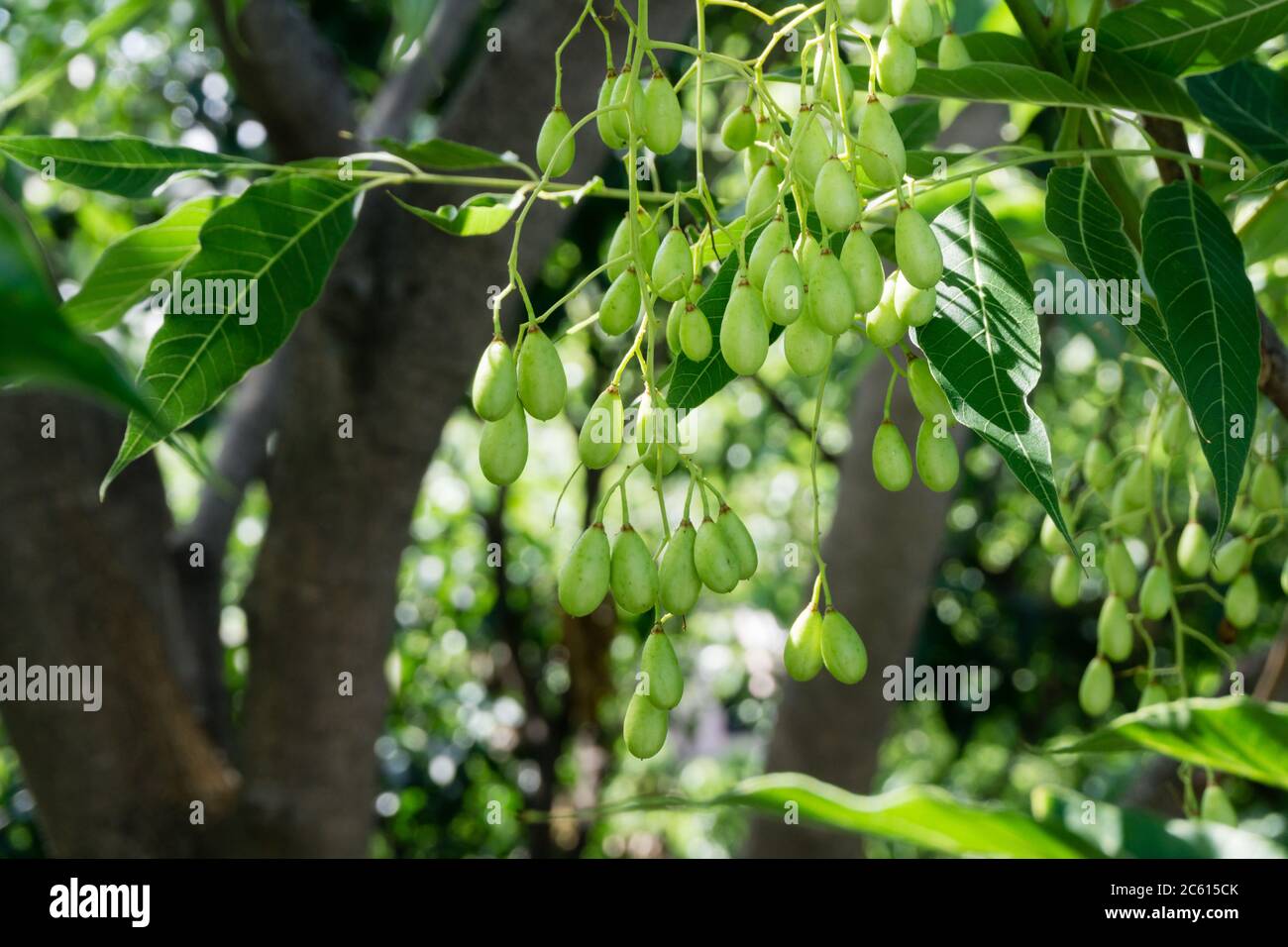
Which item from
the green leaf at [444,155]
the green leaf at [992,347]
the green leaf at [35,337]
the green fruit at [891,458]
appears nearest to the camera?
the green leaf at [35,337]

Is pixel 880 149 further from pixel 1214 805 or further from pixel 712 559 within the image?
pixel 1214 805

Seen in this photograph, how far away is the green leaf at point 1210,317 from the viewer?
51 cm

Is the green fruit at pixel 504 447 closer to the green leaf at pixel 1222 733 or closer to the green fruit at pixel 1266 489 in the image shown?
the green leaf at pixel 1222 733

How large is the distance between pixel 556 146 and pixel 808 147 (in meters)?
0.14

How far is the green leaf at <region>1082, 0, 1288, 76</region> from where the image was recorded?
0.60 meters

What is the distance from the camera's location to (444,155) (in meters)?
0.71

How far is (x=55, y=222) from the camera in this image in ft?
8.20

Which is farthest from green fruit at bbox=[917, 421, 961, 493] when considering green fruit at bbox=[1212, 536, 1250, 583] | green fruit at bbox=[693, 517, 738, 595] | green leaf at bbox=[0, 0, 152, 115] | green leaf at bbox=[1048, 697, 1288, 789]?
green leaf at bbox=[0, 0, 152, 115]

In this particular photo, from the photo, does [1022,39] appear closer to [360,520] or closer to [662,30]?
[662,30]

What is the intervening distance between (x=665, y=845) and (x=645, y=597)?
377 cm

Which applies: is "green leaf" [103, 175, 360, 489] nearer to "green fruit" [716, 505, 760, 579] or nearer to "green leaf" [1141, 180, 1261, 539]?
"green fruit" [716, 505, 760, 579]

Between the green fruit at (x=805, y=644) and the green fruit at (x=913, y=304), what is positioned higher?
the green fruit at (x=913, y=304)

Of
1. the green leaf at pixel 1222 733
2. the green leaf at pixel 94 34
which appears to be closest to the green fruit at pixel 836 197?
the green leaf at pixel 1222 733

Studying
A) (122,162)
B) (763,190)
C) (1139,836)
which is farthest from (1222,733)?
(122,162)
